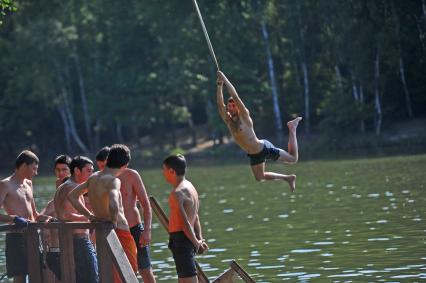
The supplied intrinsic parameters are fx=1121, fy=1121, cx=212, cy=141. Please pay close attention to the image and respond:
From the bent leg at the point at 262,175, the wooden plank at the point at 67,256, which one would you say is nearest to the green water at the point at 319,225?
the bent leg at the point at 262,175

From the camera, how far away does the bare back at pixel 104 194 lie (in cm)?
1197

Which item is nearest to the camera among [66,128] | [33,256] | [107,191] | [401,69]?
[107,191]

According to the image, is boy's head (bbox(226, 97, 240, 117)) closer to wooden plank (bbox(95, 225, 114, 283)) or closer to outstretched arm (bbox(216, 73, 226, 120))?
outstretched arm (bbox(216, 73, 226, 120))

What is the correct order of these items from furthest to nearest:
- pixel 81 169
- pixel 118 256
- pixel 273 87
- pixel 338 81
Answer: pixel 273 87 < pixel 338 81 < pixel 81 169 < pixel 118 256

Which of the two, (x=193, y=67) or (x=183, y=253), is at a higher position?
(x=193, y=67)

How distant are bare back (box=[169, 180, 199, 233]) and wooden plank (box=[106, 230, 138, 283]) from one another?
2.56 ft

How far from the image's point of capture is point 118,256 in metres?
11.8

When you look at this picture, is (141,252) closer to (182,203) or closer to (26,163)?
(182,203)

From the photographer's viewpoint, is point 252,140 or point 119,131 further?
point 119,131

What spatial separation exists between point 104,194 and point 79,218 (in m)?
1.46

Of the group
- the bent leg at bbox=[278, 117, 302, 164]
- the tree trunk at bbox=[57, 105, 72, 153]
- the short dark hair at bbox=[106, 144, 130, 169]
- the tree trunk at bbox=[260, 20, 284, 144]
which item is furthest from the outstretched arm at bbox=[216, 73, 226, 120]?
the tree trunk at bbox=[57, 105, 72, 153]

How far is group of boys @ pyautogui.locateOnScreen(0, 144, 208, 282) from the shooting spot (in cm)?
1223

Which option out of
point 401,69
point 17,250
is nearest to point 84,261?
point 17,250

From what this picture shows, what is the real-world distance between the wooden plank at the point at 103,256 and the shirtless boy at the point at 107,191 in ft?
0.45
